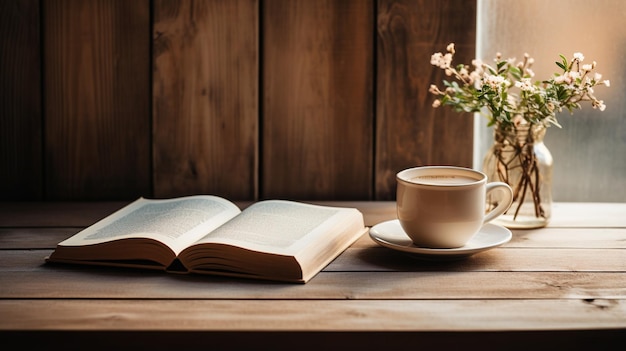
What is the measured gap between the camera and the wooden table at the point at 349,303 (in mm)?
917

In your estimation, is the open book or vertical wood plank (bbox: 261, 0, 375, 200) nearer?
the open book

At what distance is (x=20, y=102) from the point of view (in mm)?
1519

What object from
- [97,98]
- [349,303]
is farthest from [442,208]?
[97,98]

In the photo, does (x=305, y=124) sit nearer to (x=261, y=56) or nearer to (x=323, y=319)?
(x=261, y=56)

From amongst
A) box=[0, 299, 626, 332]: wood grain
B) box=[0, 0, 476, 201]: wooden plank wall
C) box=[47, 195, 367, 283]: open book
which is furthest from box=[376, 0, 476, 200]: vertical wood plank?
box=[0, 299, 626, 332]: wood grain

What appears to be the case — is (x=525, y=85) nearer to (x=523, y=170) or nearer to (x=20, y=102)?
(x=523, y=170)

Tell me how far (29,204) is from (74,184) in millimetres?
90

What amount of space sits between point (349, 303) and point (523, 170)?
492 millimetres

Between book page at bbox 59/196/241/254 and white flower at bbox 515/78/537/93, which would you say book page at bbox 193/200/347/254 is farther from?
white flower at bbox 515/78/537/93

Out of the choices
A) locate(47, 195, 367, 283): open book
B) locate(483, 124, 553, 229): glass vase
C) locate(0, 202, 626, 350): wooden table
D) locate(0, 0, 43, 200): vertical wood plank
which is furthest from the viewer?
locate(0, 0, 43, 200): vertical wood plank

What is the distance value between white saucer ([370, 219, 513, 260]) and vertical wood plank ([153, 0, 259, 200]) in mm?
382

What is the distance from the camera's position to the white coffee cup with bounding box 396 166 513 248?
113 centimetres

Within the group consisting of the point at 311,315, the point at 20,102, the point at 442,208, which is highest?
the point at 20,102

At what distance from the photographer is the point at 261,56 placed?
153cm
